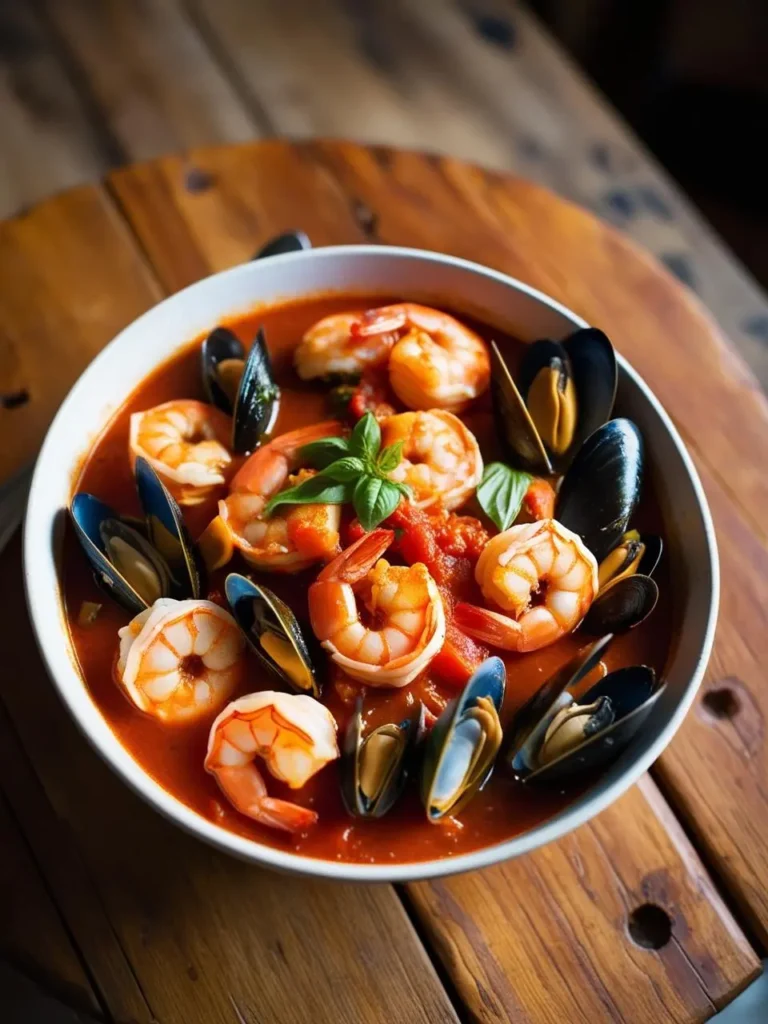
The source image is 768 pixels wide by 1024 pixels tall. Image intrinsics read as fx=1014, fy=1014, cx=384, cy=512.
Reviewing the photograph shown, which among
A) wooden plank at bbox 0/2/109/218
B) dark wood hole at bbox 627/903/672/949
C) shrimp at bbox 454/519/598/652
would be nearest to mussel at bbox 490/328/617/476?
shrimp at bbox 454/519/598/652

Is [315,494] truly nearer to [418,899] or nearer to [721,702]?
[418,899]

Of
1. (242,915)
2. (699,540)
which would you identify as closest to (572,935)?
(242,915)

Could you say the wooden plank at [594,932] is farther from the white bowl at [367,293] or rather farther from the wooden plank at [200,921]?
the white bowl at [367,293]

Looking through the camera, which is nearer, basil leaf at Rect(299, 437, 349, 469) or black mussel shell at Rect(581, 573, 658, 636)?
black mussel shell at Rect(581, 573, 658, 636)

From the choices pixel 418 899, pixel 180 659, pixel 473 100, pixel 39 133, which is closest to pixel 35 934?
pixel 180 659

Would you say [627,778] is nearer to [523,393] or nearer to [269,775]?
[269,775]

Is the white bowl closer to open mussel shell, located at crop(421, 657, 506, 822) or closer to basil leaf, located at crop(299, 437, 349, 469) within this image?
open mussel shell, located at crop(421, 657, 506, 822)

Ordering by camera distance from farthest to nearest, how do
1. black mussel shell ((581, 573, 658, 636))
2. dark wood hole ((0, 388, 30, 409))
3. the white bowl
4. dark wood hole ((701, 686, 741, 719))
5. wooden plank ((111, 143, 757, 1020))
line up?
1. wooden plank ((111, 143, 757, 1020))
2. dark wood hole ((0, 388, 30, 409))
3. dark wood hole ((701, 686, 741, 719))
4. black mussel shell ((581, 573, 658, 636))
5. the white bowl
